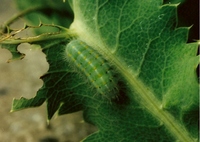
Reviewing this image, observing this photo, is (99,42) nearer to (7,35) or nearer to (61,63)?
(61,63)

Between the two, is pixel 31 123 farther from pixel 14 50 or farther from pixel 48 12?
pixel 14 50

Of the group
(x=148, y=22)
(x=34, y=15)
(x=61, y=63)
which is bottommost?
(x=61, y=63)

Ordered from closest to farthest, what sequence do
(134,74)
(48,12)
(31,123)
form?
(134,74)
(48,12)
(31,123)

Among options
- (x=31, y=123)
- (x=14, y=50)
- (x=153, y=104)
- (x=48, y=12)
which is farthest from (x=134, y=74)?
(x=31, y=123)

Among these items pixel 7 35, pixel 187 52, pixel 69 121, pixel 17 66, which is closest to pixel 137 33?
pixel 187 52

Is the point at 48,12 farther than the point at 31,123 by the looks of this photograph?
No

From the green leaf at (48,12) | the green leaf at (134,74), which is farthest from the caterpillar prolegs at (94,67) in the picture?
the green leaf at (48,12)

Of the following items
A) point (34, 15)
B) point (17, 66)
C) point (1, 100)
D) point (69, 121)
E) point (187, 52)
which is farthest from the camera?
point (17, 66)
